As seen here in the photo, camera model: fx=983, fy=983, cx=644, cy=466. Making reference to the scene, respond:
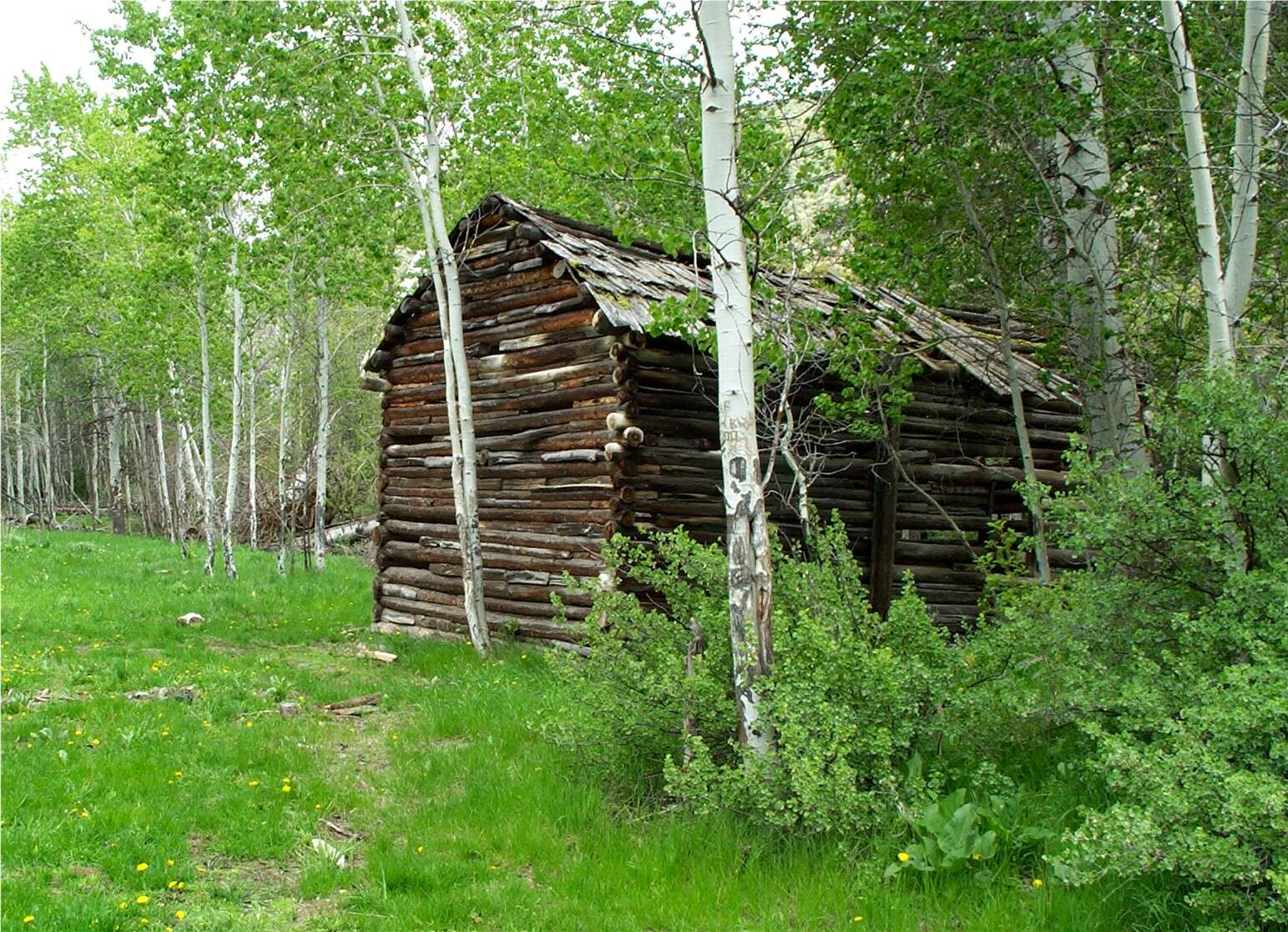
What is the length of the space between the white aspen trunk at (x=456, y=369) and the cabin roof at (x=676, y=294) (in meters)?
1.02

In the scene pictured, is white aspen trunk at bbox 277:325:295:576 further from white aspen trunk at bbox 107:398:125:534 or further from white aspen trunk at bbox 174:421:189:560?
white aspen trunk at bbox 107:398:125:534

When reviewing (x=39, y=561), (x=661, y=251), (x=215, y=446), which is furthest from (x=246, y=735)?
(x=215, y=446)

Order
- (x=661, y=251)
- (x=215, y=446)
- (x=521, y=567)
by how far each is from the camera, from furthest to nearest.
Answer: (x=215, y=446), (x=661, y=251), (x=521, y=567)

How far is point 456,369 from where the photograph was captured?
1052 centimetres

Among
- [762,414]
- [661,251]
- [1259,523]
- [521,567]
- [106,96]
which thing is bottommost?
[521,567]

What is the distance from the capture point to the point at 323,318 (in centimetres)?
1894

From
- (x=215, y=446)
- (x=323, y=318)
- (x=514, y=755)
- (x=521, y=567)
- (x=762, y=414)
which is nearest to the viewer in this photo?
(x=514, y=755)

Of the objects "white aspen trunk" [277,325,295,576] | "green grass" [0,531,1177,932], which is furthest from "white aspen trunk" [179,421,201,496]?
"green grass" [0,531,1177,932]

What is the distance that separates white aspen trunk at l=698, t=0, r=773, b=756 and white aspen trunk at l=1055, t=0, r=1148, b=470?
4055 millimetres

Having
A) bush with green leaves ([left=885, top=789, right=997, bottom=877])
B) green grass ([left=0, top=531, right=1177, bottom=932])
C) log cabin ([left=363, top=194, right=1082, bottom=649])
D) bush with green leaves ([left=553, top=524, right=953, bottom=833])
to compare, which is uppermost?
log cabin ([left=363, top=194, right=1082, bottom=649])

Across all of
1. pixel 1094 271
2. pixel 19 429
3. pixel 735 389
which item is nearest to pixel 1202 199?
pixel 1094 271

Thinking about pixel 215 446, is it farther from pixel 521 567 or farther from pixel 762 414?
pixel 762 414

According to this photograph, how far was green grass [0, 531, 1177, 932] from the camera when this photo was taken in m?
4.27

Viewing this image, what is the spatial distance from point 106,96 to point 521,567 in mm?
22284
